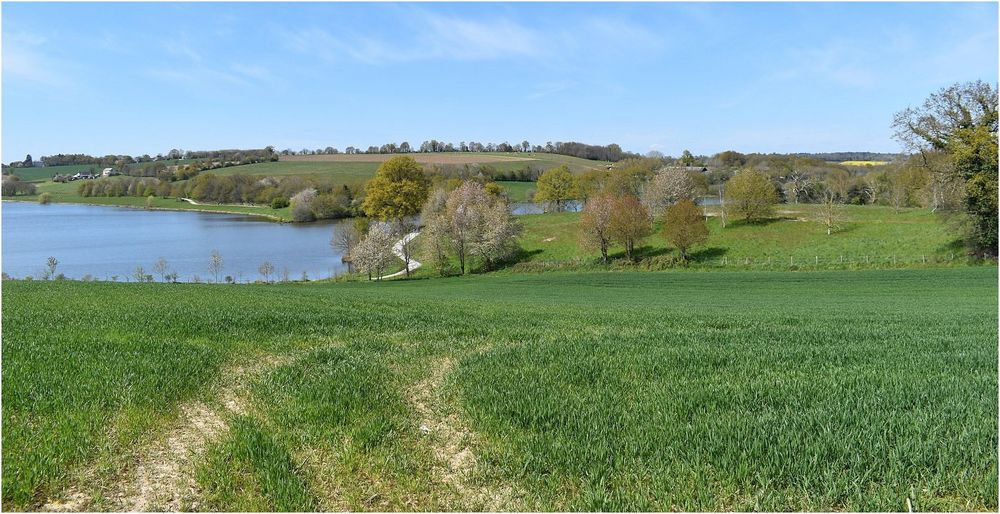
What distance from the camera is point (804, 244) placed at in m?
55.6

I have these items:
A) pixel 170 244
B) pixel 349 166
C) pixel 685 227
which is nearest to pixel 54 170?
pixel 349 166

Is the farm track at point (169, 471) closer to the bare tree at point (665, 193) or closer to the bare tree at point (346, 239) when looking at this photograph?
the bare tree at point (346, 239)

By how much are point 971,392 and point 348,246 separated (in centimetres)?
5878

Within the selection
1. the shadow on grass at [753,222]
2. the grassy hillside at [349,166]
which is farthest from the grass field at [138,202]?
the shadow on grass at [753,222]

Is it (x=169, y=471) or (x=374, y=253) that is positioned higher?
(x=169, y=471)

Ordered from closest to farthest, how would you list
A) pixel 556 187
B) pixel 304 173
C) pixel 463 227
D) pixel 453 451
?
pixel 453 451 → pixel 463 227 → pixel 556 187 → pixel 304 173

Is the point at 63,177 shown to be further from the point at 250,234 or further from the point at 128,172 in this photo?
the point at 250,234

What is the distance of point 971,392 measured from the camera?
6254mm

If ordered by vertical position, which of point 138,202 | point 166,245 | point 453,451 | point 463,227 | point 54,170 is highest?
point 54,170

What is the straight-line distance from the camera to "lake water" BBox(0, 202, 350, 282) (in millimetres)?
61406

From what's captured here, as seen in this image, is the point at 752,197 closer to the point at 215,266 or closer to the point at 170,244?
the point at 215,266

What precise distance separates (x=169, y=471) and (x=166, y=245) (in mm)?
85555

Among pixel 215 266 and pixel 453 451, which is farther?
pixel 215 266

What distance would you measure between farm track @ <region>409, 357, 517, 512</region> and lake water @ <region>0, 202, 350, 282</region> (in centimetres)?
5579
